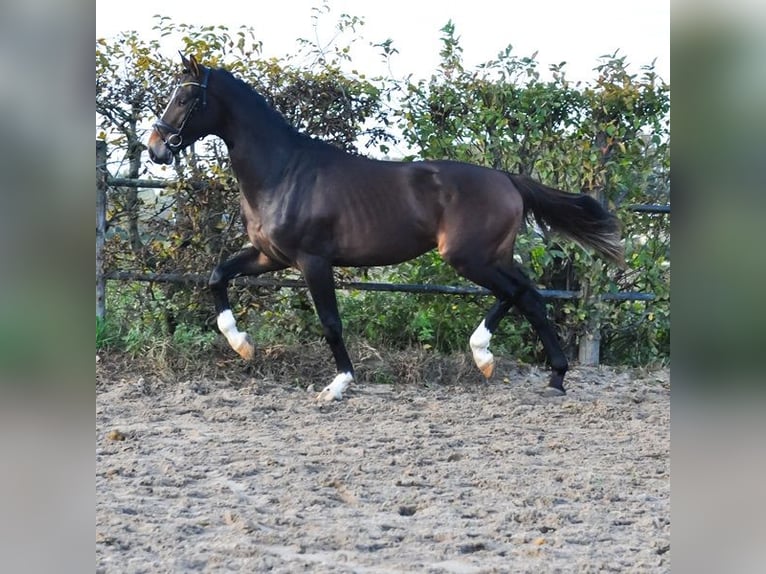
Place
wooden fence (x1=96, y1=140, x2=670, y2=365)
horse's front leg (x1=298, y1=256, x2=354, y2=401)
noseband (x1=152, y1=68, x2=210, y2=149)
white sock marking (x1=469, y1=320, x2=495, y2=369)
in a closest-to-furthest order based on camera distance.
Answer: noseband (x1=152, y1=68, x2=210, y2=149) → horse's front leg (x1=298, y1=256, x2=354, y2=401) → white sock marking (x1=469, y1=320, x2=495, y2=369) → wooden fence (x1=96, y1=140, x2=670, y2=365)

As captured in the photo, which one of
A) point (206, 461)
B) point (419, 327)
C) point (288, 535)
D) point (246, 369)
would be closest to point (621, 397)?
point (419, 327)

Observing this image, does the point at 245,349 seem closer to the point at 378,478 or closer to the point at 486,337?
the point at 486,337

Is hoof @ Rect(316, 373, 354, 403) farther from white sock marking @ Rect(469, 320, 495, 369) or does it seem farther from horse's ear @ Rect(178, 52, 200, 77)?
horse's ear @ Rect(178, 52, 200, 77)

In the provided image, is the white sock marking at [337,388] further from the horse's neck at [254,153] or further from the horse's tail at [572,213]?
the horse's tail at [572,213]

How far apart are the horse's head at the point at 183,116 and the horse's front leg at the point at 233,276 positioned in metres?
0.78

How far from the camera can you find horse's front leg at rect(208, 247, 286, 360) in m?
5.42

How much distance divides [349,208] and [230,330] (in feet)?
3.61

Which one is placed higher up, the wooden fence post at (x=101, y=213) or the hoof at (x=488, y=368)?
the wooden fence post at (x=101, y=213)

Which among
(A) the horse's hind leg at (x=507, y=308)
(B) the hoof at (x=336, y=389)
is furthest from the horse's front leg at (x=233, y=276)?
(A) the horse's hind leg at (x=507, y=308)

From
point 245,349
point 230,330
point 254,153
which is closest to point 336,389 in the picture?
point 245,349

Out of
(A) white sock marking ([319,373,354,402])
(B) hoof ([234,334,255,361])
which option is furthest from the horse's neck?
(A) white sock marking ([319,373,354,402])

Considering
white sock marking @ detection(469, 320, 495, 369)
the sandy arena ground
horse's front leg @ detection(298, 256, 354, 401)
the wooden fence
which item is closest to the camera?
the sandy arena ground

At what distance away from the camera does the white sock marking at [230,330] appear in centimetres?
541
